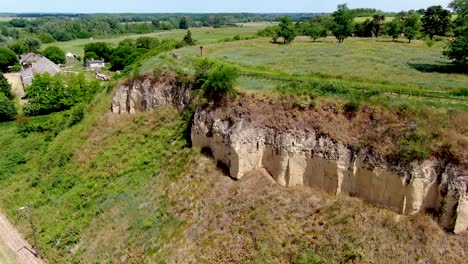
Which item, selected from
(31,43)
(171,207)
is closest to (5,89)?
(171,207)

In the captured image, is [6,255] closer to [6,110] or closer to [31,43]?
[6,110]

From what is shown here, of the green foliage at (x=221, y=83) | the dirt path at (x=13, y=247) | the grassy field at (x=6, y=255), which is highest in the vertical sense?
the green foliage at (x=221, y=83)

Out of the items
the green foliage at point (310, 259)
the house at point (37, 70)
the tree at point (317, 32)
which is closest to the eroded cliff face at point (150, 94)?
the green foliage at point (310, 259)

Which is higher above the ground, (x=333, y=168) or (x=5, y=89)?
(x=333, y=168)

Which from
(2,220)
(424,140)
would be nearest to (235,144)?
(424,140)

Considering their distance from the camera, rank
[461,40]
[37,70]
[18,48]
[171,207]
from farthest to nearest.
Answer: [18,48]
[37,70]
[461,40]
[171,207]

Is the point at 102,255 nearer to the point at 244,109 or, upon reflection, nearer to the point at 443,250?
the point at 244,109

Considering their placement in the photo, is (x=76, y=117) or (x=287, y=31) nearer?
(x=76, y=117)

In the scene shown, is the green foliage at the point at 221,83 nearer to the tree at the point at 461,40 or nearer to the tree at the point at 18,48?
the tree at the point at 461,40
